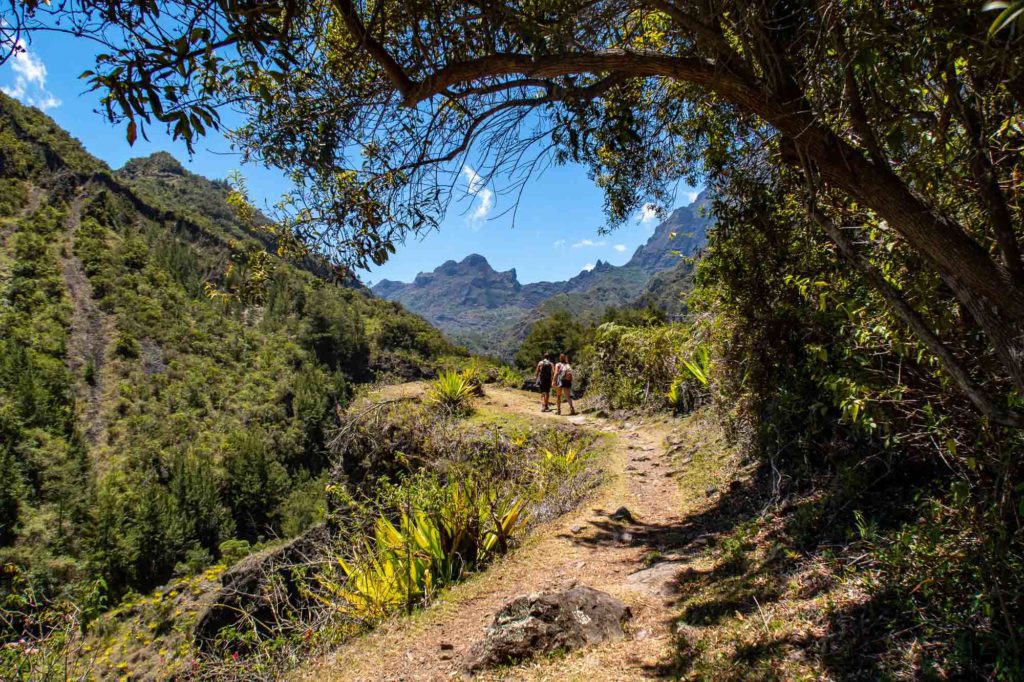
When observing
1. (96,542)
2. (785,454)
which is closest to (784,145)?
(785,454)

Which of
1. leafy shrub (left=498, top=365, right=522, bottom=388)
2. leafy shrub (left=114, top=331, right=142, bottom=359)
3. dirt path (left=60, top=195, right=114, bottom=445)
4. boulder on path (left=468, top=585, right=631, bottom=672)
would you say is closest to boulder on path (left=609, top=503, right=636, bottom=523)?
boulder on path (left=468, top=585, right=631, bottom=672)

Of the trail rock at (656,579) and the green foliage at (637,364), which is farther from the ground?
the green foliage at (637,364)

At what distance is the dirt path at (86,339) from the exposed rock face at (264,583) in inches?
2390

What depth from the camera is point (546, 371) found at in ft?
41.1

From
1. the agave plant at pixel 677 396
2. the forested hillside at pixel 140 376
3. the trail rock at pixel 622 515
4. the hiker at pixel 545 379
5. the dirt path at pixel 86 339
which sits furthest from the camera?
the dirt path at pixel 86 339

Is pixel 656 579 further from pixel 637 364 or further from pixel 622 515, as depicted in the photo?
pixel 637 364

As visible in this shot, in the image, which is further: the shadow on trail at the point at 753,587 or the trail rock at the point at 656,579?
the trail rock at the point at 656,579

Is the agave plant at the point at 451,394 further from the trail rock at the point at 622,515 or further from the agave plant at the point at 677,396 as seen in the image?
the trail rock at the point at 622,515

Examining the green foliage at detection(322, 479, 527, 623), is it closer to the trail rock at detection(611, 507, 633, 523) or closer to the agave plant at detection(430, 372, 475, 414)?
the trail rock at detection(611, 507, 633, 523)

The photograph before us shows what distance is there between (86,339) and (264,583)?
2989 inches

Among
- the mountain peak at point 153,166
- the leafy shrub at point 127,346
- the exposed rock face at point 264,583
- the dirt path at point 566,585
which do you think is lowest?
the exposed rock face at point 264,583

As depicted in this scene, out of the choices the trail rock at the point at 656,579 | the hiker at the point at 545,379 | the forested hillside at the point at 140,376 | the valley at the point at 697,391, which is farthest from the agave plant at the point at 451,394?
the trail rock at the point at 656,579

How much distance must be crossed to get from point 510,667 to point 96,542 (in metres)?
40.5

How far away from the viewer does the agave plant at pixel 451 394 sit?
431 inches
